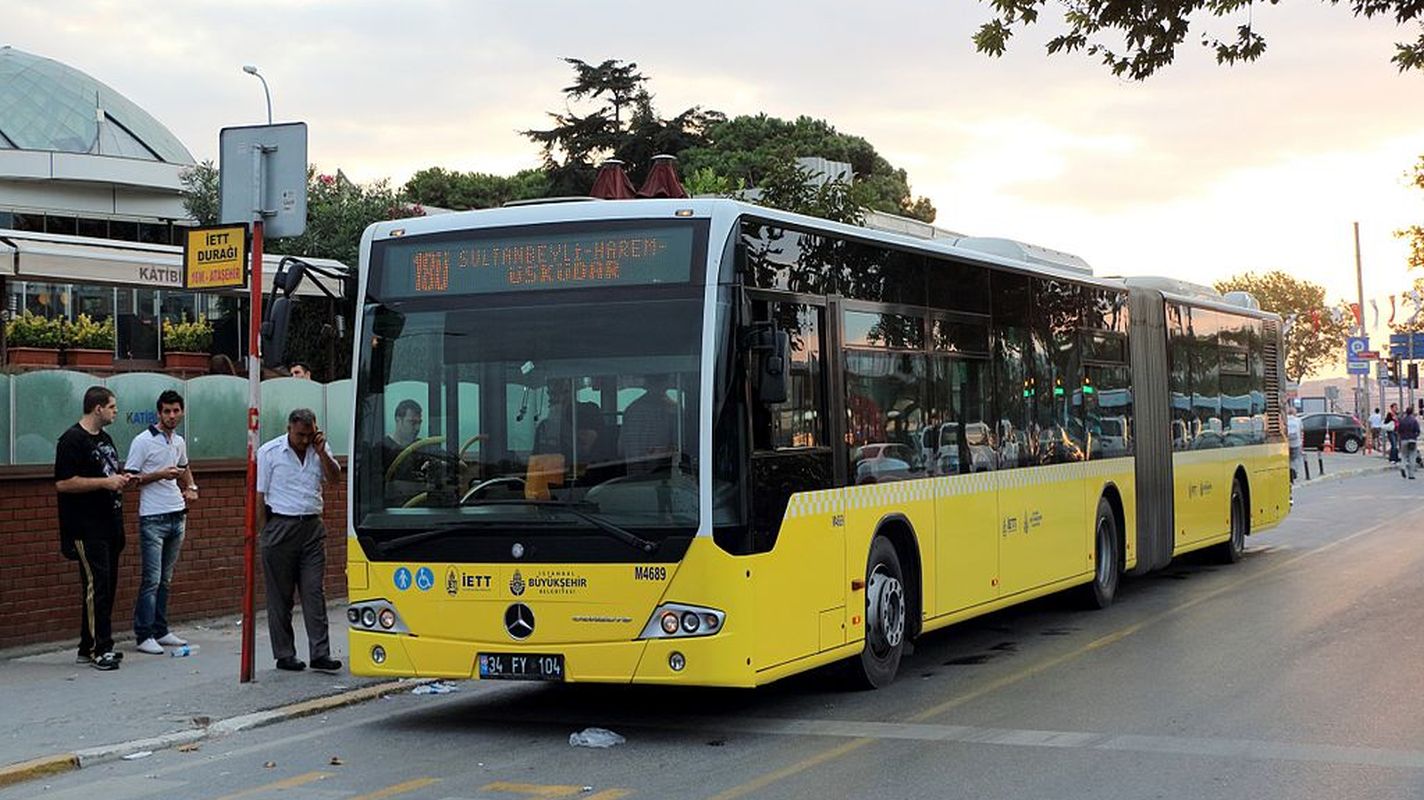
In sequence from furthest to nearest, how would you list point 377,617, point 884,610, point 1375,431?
point 1375,431 < point 884,610 < point 377,617

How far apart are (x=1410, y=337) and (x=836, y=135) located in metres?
31.4

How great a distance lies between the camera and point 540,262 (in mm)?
9273

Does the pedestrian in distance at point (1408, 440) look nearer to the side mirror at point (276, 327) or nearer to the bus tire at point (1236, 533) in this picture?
the bus tire at point (1236, 533)

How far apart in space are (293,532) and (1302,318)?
81.8 m

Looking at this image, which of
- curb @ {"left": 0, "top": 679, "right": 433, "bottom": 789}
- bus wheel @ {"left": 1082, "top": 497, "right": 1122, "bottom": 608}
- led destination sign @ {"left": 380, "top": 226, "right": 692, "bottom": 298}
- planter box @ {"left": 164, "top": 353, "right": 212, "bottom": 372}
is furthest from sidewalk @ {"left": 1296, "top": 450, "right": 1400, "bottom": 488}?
led destination sign @ {"left": 380, "top": 226, "right": 692, "bottom": 298}

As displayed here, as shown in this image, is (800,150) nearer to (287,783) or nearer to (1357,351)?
(1357,351)

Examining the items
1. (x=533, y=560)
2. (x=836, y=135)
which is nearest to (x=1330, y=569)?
(x=533, y=560)

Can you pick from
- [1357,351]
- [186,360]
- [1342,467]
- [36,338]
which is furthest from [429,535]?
[1357,351]

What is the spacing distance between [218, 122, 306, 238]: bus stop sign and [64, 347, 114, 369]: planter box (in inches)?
345

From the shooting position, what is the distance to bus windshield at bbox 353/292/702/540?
8820 mm

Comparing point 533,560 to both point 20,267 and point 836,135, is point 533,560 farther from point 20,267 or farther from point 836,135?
point 836,135

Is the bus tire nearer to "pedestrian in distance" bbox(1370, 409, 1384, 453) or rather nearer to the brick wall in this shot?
the brick wall

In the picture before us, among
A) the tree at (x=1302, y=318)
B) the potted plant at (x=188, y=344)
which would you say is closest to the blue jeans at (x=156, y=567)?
the potted plant at (x=188, y=344)

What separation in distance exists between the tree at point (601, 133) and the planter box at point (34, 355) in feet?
141
